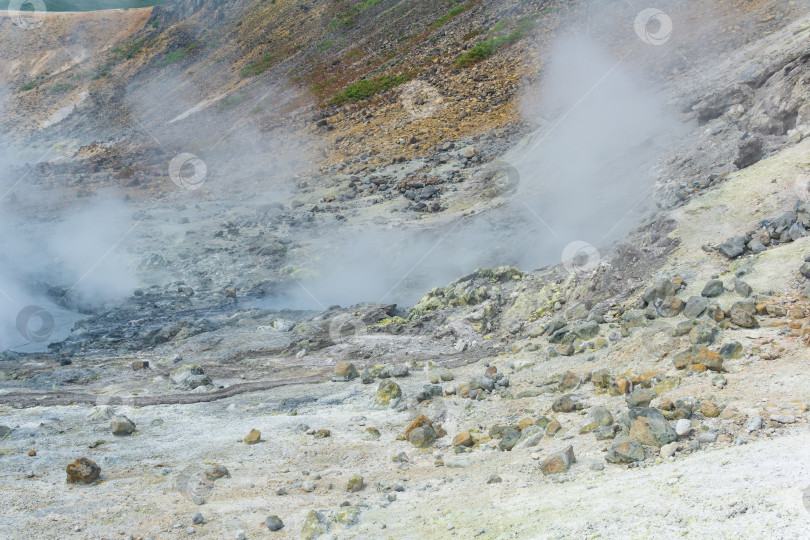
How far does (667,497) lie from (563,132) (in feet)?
48.2

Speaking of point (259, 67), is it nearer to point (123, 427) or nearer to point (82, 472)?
point (123, 427)

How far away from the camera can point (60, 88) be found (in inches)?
1480

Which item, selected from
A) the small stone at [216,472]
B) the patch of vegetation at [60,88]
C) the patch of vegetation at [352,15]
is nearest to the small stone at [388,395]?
the small stone at [216,472]

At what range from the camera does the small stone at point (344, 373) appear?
730 centimetres

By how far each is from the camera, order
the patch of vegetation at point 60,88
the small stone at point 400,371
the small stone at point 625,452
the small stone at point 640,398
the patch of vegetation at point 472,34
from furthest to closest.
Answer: the patch of vegetation at point 60,88 → the patch of vegetation at point 472,34 → the small stone at point 400,371 → the small stone at point 640,398 → the small stone at point 625,452

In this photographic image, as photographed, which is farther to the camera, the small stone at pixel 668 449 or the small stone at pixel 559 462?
the small stone at pixel 559 462

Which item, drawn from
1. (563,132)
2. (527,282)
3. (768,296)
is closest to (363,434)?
(768,296)

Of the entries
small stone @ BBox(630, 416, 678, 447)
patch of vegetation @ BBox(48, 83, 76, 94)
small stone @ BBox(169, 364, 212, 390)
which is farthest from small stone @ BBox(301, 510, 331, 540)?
patch of vegetation @ BBox(48, 83, 76, 94)

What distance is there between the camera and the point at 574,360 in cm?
639

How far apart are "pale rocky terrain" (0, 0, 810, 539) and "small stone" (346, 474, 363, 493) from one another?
2 cm

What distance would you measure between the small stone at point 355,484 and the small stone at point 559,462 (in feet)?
4.18

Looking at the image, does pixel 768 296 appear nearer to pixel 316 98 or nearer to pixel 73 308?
pixel 73 308

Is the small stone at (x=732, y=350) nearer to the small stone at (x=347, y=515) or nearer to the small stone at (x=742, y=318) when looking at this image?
the small stone at (x=742, y=318)

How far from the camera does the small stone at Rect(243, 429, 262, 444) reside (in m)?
5.33
